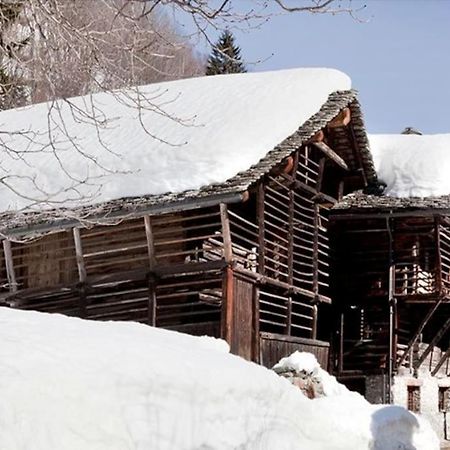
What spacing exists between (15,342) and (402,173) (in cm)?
1903

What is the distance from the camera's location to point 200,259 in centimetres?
1711

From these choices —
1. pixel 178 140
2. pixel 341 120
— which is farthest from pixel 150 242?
pixel 341 120

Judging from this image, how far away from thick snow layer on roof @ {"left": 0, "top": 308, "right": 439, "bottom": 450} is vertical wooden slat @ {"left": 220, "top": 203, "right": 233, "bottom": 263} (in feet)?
26.9

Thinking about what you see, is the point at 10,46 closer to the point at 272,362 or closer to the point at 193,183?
the point at 193,183

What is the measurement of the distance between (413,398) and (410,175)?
5.56 meters

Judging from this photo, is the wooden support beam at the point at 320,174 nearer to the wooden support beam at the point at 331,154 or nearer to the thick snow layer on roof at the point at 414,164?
the wooden support beam at the point at 331,154

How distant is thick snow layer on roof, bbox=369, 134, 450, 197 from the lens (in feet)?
72.8

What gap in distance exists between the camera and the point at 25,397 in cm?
449

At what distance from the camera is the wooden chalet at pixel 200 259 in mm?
15430

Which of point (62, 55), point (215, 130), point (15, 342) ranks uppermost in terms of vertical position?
point (215, 130)

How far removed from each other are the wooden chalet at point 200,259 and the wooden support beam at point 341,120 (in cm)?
36

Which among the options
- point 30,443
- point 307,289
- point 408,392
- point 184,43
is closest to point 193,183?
point 307,289

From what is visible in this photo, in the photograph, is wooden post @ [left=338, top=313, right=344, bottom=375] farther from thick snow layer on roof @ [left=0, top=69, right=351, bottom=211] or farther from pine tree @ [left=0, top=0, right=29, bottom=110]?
pine tree @ [left=0, top=0, right=29, bottom=110]

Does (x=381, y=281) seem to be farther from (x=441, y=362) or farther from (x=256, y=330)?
(x=256, y=330)
